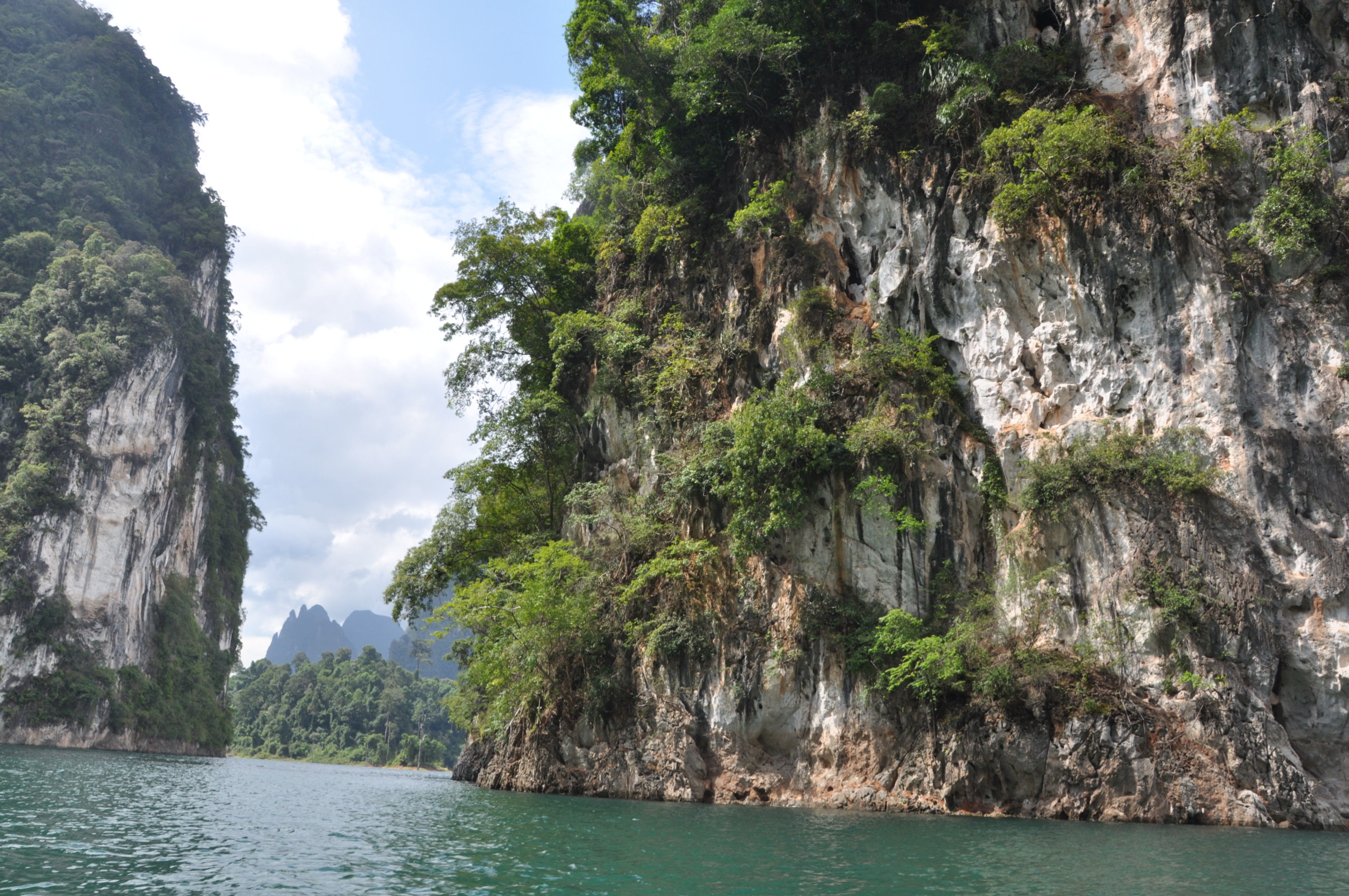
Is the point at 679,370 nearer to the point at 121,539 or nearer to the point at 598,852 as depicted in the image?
the point at 598,852

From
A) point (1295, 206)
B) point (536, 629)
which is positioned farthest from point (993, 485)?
point (536, 629)

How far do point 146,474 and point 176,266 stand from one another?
20.3 m

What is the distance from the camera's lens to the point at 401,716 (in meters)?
80.4

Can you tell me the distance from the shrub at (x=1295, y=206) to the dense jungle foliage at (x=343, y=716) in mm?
70578

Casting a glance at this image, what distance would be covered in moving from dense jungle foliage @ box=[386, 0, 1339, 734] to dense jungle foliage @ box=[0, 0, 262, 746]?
34.0 meters

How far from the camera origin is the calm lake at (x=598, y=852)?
24.5 ft

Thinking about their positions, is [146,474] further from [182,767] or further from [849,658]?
[849,658]

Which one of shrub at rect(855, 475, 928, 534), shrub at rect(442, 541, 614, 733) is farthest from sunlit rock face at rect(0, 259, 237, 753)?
shrub at rect(855, 475, 928, 534)

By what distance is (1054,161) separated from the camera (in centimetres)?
1822

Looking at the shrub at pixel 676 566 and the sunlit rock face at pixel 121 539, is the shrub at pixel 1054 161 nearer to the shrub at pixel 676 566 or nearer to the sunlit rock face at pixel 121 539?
the shrub at pixel 676 566

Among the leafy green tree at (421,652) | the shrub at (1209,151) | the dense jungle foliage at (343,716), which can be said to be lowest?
the dense jungle foliage at (343,716)

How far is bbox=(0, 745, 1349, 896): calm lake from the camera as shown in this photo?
7477 millimetres

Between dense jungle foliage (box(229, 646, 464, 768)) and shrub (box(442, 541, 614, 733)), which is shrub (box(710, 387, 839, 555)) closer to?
shrub (box(442, 541, 614, 733))

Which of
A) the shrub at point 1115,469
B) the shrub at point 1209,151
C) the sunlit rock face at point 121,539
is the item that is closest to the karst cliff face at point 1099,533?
the shrub at point 1115,469
